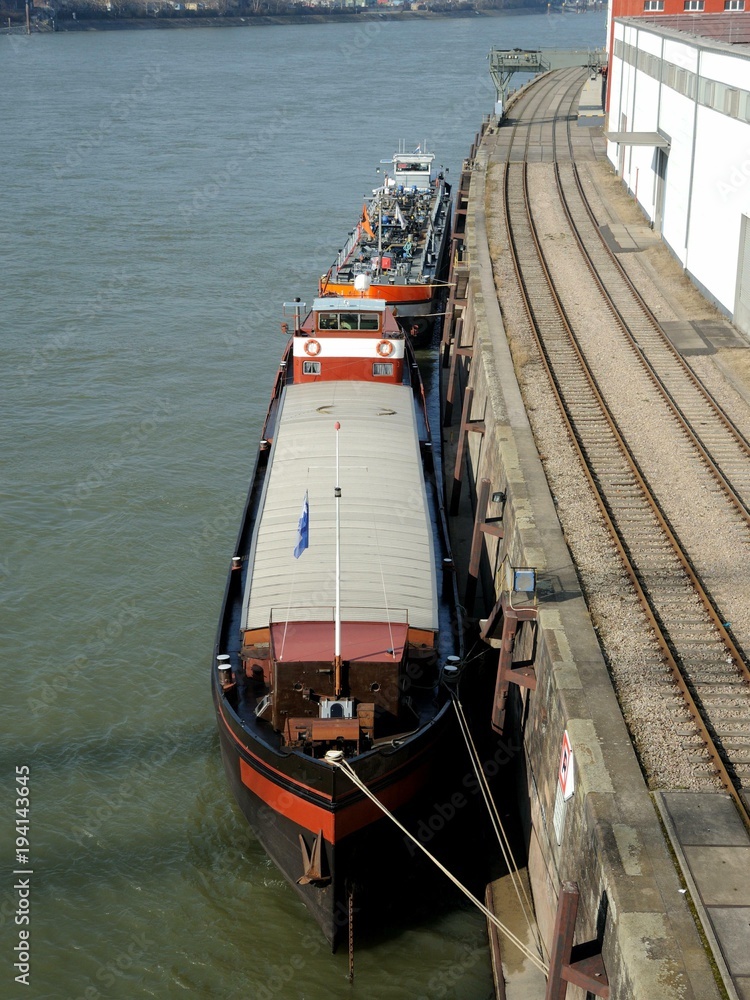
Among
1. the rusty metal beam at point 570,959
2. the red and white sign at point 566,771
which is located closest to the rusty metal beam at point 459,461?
the red and white sign at point 566,771

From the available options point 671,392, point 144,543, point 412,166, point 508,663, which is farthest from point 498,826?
point 412,166

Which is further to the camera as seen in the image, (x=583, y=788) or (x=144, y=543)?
(x=144, y=543)

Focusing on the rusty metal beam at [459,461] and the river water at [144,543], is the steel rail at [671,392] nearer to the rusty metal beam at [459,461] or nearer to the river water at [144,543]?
the rusty metal beam at [459,461]

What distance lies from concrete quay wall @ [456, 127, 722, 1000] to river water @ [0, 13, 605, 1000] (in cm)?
302

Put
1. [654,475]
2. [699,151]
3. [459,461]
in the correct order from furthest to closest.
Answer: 1. [699,151]
2. [459,461]
3. [654,475]

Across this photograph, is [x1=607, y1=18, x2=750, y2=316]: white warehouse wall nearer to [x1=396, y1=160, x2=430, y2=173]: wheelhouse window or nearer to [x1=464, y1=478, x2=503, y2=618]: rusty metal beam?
[x1=464, y1=478, x2=503, y2=618]: rusty metal beam

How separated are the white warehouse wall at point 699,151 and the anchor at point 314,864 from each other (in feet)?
72.1

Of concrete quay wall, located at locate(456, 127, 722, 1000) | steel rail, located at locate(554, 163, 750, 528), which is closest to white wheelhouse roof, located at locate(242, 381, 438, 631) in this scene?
concrete quay wall, located at locate(456, 127, 722, 1000)

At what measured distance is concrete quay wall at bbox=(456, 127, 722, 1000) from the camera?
11188mm

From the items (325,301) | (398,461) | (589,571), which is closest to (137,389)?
(325,301)

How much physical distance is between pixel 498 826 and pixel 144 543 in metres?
13.5

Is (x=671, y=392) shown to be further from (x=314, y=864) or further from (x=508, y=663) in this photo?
(x=314, y=864)

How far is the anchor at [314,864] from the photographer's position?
603 inches

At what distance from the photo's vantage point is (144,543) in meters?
28.0
